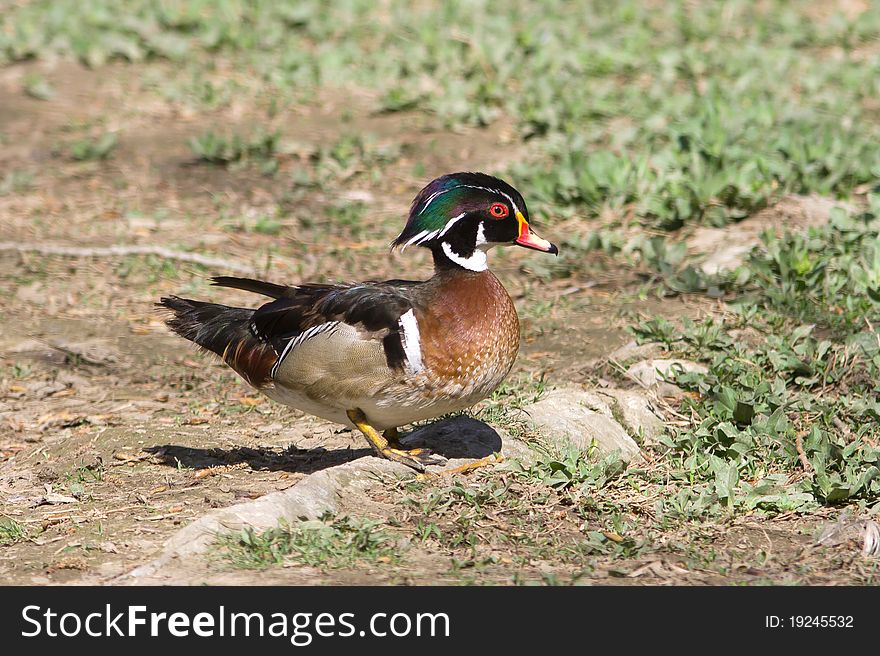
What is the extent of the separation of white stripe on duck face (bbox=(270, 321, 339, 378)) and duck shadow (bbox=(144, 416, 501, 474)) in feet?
1.56

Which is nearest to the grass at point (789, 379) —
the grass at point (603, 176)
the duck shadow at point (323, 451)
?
the grass at point (603, 176)

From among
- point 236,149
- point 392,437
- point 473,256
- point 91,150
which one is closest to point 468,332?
point 473,256

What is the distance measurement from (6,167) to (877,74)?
6803 mm

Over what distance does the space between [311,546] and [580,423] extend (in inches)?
58.6

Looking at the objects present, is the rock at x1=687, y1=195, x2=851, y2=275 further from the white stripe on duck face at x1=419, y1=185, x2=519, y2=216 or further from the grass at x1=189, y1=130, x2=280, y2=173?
the grass at x1=189, y1=130, x2=280, y2=173

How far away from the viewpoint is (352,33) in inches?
439

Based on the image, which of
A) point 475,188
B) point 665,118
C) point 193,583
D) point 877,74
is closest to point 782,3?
point 877,74

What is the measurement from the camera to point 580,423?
522 centimetres

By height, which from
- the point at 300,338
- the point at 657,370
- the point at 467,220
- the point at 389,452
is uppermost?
the point at 467,220

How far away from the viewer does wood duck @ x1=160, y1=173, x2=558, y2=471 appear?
4.66m

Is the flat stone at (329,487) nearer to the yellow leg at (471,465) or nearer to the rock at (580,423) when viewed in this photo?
the yellow leg at (471,465)

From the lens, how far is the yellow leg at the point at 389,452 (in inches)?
190

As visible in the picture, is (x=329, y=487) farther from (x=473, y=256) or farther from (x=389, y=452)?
(x=473, y=256)

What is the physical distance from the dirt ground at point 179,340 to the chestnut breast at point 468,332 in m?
0.52
